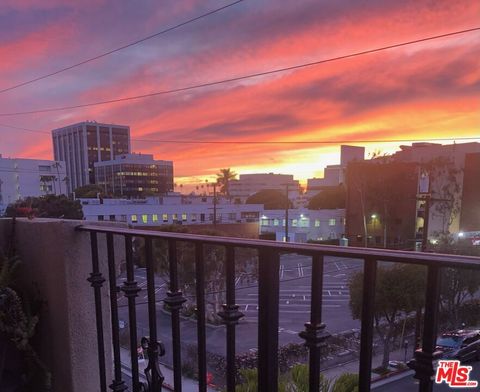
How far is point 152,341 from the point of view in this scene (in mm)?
1272

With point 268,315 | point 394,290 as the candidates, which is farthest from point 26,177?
point 268,315

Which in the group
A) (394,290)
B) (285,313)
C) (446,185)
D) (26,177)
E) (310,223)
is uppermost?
(26,177)

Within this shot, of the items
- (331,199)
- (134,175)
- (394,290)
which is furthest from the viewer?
(134,175)

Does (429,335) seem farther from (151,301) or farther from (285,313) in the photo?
(285,313)

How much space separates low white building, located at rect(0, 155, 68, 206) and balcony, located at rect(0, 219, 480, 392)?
53.1 m

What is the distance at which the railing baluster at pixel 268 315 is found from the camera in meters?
0.91

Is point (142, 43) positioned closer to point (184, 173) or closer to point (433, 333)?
point (433, 333)

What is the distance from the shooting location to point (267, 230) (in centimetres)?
3206

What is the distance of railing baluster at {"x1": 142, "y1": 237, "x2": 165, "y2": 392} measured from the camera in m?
1.25

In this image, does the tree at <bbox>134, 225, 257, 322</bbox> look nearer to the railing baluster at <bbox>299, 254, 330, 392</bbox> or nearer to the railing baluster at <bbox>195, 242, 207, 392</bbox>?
the railing baluster at <bbox>195, 242, 207, 392</bbox>

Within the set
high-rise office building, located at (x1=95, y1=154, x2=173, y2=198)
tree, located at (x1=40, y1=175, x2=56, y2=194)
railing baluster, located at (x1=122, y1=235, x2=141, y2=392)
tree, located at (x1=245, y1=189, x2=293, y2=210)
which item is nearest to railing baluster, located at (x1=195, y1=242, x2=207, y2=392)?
railing baluster, located at (x1=122, y1=235, x2=141, y2=392)

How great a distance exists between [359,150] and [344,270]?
25.9m

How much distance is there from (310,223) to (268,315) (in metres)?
31.8

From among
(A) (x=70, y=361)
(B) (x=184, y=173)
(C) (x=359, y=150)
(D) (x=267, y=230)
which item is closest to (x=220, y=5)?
(A) (x=70, y=361)
